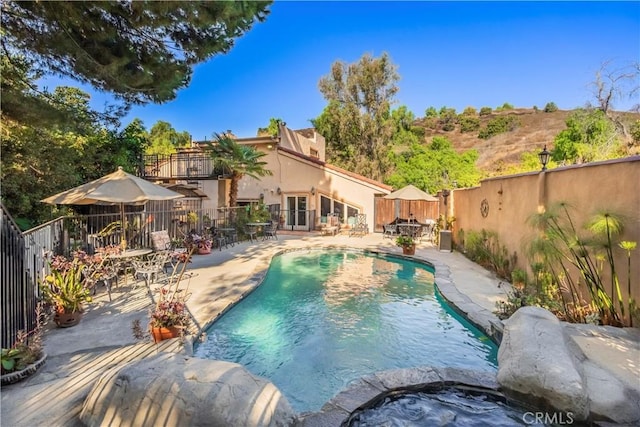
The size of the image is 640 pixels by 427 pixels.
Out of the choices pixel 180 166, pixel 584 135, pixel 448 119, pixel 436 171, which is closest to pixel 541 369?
pixel 180 166

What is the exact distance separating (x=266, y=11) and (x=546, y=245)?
7.60 meters

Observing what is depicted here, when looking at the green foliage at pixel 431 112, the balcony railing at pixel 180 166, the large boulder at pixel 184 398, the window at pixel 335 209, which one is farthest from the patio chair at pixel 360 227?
the green foliage at pixel 431 112

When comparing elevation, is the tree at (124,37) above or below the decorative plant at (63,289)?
above

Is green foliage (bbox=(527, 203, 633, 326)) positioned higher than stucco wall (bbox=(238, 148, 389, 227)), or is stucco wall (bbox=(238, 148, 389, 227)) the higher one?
stucco wall (bbox=(238, 148, 389, 227))

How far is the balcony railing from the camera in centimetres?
2006

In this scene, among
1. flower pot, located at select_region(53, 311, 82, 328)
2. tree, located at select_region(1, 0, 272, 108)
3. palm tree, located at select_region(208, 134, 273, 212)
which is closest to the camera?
flower pot, located at select_region(53, 311, 82, 328)

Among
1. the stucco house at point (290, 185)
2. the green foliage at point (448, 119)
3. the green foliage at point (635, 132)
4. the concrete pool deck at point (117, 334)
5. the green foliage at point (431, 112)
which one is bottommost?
the concrete pool deck at point (117, 334)

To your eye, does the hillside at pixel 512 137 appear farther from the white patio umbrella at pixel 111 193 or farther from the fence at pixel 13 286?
the fence at pixel 13 286

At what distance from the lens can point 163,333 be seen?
4832 mm

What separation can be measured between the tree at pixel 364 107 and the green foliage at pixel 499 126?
2797 cm

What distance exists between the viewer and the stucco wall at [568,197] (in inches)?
184

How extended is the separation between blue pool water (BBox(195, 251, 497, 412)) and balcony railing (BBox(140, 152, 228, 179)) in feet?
42.2

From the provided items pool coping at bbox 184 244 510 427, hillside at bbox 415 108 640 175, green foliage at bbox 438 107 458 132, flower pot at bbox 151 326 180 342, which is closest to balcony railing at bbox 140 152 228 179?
pool coping at bbox 184 244 510 427

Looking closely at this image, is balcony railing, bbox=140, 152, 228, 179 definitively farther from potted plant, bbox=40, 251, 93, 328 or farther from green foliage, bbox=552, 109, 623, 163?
green foliage, bbox=552, 109, 623, 163
